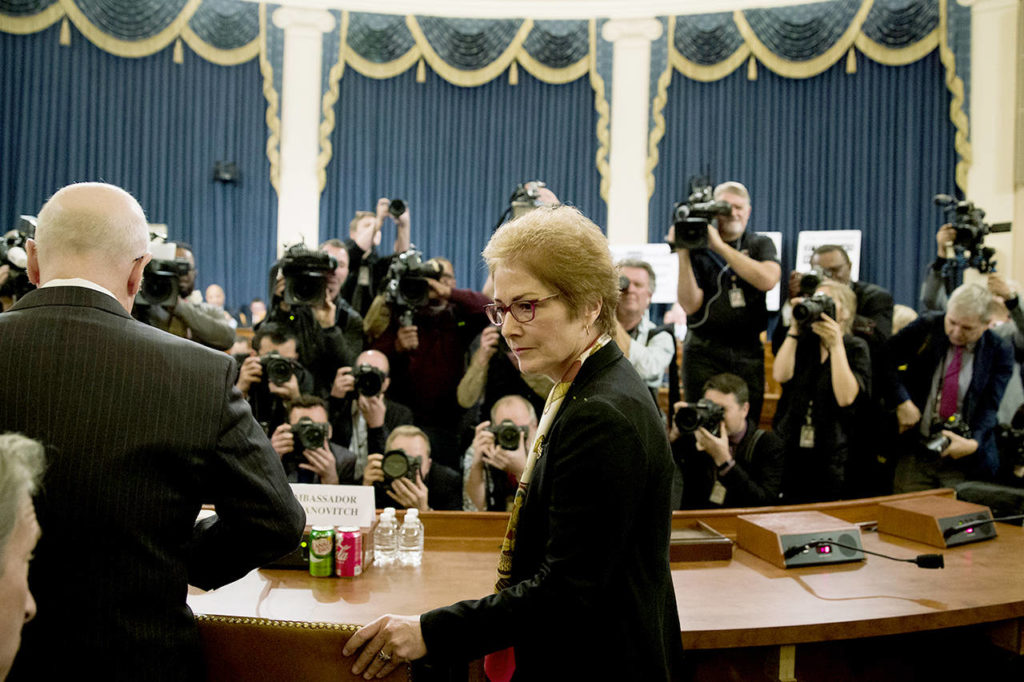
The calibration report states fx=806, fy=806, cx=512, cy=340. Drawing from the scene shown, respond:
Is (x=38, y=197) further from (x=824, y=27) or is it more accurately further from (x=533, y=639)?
(x=533, y=639)

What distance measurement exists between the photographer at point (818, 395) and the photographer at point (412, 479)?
4.05 ft

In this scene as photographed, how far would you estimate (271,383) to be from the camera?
266 centimetres

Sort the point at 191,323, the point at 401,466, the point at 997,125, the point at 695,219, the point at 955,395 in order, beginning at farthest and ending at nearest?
the point at 997,125, the point at 955,395, the point at 695,219, the point at 191,323, the point at 401,466

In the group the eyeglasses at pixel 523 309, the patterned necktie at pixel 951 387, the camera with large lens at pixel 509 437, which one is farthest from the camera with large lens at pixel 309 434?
the patterned necktie at pixel 951 387

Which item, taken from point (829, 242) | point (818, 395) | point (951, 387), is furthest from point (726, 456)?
point (829, 242)

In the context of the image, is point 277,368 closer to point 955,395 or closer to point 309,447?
point 309,447

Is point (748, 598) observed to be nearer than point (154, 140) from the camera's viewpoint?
Yes

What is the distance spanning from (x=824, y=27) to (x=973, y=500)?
4792 millimetres

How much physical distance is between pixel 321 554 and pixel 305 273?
156 centimetres

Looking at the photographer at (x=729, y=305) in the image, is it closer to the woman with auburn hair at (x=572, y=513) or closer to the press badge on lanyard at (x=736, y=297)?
the press badge on lanyard at (x=736, y=297)

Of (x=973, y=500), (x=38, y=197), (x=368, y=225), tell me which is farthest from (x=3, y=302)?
(x=38, y=197)

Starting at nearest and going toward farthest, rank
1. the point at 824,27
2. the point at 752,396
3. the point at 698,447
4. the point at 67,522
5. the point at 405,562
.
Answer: the point at 67,522, the point at 405,562, the point at 698,447, the point at 752,396, the point at 824,27

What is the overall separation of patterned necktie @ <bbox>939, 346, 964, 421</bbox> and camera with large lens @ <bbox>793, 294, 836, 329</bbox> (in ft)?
2.05

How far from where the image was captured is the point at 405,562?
5.55ft
